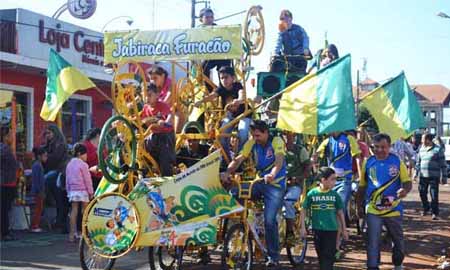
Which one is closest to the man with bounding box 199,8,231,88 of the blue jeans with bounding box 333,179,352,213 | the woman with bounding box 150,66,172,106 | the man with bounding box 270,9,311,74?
the man with bounding box 270,9,311,74

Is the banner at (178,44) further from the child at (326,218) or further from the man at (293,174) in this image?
the man at (293,174)

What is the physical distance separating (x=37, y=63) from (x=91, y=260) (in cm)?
999

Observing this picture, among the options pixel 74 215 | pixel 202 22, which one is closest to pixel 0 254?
pixel 74 215

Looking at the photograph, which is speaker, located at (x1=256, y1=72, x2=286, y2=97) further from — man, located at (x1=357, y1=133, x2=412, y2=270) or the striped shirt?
the striped shirt

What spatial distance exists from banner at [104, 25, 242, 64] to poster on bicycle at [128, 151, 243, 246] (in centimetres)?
131

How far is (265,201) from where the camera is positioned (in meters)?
8.23

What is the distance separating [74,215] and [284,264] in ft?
12.8

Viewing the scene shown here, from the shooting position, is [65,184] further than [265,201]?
Yes

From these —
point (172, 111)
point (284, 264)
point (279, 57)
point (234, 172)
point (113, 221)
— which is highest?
point (279, 57)

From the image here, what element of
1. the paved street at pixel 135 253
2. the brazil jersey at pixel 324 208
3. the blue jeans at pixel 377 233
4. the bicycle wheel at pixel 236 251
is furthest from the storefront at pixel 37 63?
the blue jeans at pixel 377 233

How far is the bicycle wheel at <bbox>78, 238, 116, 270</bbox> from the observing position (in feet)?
25.2

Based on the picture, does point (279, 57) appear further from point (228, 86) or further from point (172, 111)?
point (172, 111)

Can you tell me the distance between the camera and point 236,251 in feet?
26.2

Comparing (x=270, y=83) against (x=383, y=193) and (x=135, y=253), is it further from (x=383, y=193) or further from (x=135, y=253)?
(x=383, y=193)
